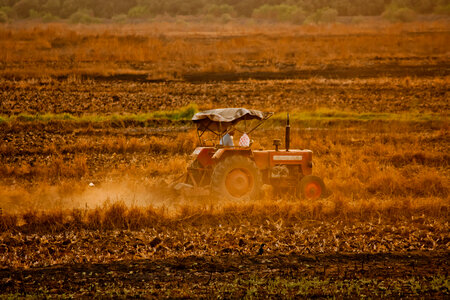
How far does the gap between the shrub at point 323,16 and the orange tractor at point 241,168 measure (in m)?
67.2

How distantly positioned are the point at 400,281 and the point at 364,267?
2.16ft

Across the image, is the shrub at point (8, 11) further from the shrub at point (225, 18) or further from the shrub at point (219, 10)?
the shrub at point (225, 18)

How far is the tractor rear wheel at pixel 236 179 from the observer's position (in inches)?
416

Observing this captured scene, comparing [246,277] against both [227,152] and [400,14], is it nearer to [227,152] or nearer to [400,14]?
[227,152]

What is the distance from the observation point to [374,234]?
Result: 9.53 meters

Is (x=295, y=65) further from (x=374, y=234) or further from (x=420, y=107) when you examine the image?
(x=374, y=234)

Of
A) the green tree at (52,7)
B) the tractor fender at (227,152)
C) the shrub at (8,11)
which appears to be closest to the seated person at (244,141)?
the tractor fender at (227,152)

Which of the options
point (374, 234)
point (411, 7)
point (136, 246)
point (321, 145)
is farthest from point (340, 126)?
point (411, 7)

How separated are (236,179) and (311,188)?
161 centimetres

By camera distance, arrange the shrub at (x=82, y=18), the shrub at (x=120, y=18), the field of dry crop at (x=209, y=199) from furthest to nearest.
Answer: the shrub at (x=120, y=18) < the shrub at (x=82, y=18) < the field of dry crop at (x=209, y=199)

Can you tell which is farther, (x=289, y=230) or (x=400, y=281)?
(x=289, y=230)

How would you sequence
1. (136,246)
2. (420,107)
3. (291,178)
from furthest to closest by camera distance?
(420,107) → (291,178) → (136,246)

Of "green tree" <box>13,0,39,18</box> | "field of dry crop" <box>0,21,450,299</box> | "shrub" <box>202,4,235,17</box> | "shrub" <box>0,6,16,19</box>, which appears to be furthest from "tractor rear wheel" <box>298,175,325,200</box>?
"green tree" <box>13,0,39,18</box>

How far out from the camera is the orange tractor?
10.6 m
